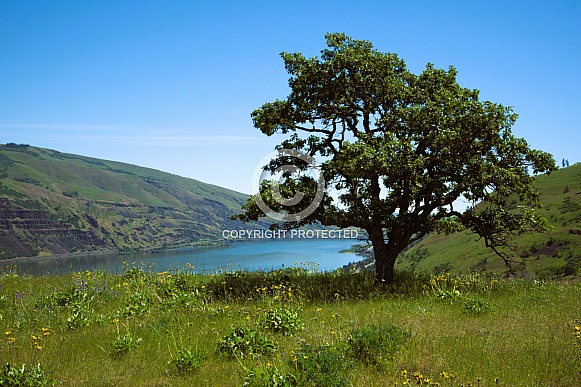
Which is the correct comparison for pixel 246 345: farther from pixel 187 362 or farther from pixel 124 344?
pixel 124 344

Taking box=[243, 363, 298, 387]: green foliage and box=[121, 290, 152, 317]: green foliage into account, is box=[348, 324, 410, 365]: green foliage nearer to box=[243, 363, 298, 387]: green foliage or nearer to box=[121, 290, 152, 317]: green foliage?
box=[243, 363, 298, 387]: green foliage

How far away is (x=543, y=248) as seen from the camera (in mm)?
83562

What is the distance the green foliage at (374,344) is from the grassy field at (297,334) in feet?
0.07

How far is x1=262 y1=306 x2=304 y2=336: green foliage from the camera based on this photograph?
10492 mm

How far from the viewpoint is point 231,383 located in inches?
297

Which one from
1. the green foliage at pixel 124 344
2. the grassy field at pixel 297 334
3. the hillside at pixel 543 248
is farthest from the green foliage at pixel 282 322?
the hillside at pixel 543 248

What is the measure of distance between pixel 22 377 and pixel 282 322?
5.38 meters

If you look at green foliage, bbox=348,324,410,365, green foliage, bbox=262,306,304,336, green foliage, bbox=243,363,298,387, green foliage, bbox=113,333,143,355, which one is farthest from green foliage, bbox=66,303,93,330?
green foliage, bbox=348,324,410,365

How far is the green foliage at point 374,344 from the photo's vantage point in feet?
27.2

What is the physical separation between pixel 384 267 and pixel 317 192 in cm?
410

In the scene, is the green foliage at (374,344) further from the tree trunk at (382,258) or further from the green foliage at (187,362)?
the tree trunk at (382,258)

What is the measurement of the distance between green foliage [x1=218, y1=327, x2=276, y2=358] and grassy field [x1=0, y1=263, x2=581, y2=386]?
28 millimetres

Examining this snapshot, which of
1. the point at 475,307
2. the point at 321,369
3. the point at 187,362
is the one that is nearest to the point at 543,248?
the point at 475,307

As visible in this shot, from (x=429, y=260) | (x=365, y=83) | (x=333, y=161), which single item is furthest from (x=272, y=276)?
(x=429, y=260)
